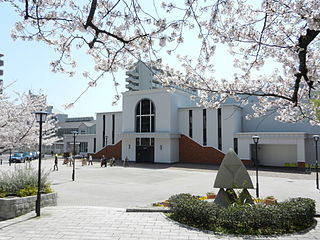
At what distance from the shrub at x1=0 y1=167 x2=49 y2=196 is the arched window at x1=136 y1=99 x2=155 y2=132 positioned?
26.3 metres

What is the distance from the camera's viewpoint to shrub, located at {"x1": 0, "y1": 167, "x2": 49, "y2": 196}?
32.7 feet

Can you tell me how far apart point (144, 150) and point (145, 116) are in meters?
4.86

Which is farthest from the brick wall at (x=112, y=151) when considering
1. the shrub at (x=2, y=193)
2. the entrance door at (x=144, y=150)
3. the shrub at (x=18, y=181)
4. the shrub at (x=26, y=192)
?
the shrub at (x=2, y=193)

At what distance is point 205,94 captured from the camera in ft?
29.2

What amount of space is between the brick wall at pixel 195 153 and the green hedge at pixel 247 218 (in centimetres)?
2512

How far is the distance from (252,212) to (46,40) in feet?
23.2

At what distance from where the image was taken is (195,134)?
35.1 metres

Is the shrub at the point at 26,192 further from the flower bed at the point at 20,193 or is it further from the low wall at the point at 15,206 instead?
the low wall at the point at 15,206

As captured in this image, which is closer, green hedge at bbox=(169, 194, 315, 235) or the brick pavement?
the brick pavement

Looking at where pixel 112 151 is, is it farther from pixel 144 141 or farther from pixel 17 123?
pixel 17 123

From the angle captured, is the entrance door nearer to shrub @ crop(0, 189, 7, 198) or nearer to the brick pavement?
shrub @ crop(0, 189, 7, 198)

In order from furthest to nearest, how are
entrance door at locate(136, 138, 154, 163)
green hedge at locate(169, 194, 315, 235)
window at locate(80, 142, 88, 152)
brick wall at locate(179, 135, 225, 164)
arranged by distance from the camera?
1. window at locate(80, 142, 88, 152)
2. entrance door at locate(136, 138, 154, 163)
3. brick wall at locate(179, 135, 225, 164)
4. green hedge at locate(169, 194, 315, 235)

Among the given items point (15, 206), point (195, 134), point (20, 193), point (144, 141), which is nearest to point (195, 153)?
point (195, 134)

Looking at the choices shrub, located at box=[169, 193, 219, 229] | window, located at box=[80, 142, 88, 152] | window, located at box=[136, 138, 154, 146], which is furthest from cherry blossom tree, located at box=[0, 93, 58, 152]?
window, located at box=[80, 142, 88, 152]
